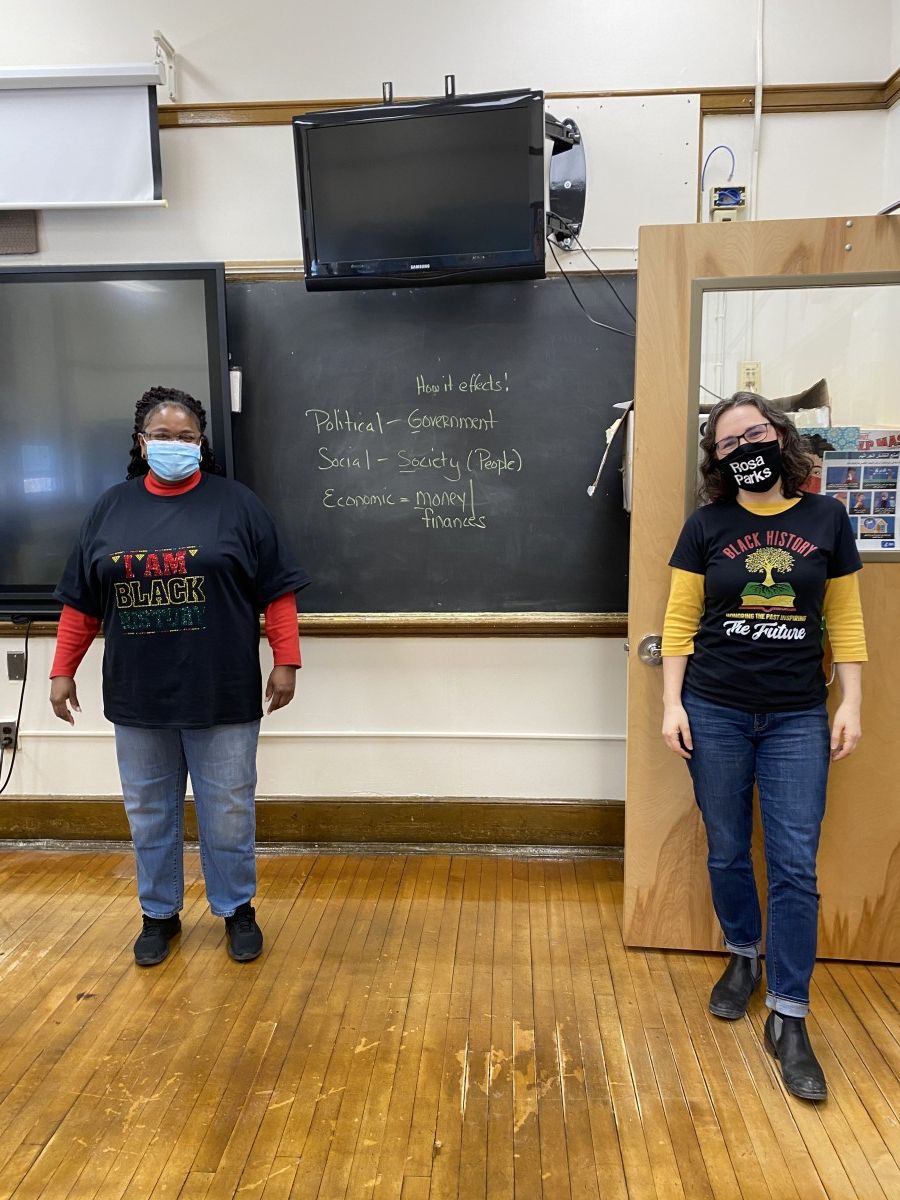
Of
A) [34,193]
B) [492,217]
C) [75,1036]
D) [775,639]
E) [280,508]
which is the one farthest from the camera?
[280,508]

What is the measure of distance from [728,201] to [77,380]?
2.21 meters

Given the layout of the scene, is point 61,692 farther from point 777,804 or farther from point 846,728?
point 846,728

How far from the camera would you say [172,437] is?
229 cm

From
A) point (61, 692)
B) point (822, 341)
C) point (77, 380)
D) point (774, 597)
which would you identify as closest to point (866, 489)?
point (822, 341)

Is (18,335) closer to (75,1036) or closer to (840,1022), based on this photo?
(75,1036)

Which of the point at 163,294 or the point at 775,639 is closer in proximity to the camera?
the point at 775,639

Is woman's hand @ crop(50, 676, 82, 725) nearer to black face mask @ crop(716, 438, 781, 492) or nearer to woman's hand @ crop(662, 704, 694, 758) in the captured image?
woman's hand @ crop(662, 704, 694, 758)

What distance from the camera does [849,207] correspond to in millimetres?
2646

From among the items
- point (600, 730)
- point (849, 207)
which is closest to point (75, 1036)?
point (600, 730)

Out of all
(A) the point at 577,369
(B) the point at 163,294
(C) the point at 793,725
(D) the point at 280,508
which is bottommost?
(C) the point at 793,725

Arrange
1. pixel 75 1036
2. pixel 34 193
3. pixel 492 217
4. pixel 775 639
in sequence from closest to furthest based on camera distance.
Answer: pixel 775 639, pixel 75 1036, pixel 492 217, pixel 34 193

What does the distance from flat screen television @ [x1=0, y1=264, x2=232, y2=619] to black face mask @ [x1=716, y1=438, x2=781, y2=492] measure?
1.65 metres

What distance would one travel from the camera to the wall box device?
2.65 m

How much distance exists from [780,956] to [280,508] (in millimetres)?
2012
